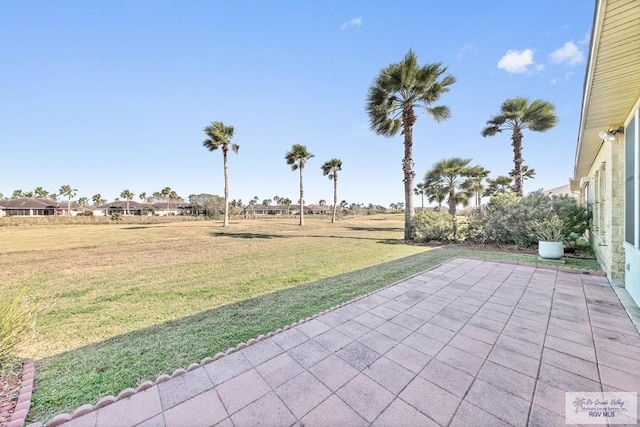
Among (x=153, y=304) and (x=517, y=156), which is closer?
(x=153, y=304)

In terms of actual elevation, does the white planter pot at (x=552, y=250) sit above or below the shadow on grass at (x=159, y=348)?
above

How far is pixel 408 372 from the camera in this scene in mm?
1998

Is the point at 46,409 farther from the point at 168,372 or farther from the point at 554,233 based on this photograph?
the point at 554,233

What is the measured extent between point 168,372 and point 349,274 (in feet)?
13.6

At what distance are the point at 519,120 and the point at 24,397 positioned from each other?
61.8ft

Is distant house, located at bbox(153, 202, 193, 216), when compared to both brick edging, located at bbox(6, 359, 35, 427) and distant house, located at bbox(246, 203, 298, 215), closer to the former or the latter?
distant house, located at bbox(246, 203, 298, 215)

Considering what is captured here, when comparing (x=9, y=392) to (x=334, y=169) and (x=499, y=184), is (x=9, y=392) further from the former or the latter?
(x=499, y=184)

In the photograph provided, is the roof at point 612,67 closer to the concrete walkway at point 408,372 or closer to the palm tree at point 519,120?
the concrete walkway at point 408,372

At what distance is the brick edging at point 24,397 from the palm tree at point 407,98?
1174 cm

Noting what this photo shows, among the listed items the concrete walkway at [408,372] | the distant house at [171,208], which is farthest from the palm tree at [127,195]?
the concrete walkway at [408,372]

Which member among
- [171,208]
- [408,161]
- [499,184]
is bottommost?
[171,208]

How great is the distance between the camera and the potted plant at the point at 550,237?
249 inches

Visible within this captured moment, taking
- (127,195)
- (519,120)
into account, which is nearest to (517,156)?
(519,120)

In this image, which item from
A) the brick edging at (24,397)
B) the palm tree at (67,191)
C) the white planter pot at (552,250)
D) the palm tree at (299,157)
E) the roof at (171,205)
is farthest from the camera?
the roof at (171,205)
